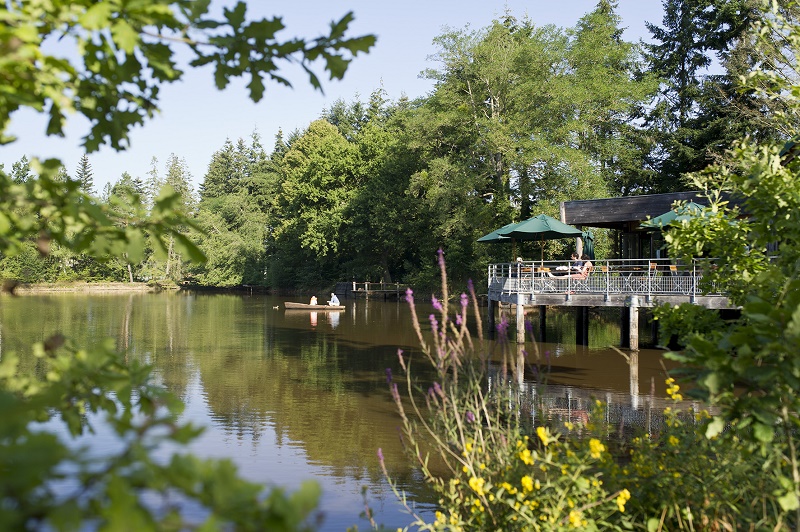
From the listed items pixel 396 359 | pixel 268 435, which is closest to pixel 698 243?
pixel 268 435

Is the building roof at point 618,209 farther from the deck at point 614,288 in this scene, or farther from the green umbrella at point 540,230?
the deck at point 614,288

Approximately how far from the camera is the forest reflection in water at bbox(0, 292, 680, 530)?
31.1ft

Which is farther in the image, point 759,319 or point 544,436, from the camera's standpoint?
point 544,436

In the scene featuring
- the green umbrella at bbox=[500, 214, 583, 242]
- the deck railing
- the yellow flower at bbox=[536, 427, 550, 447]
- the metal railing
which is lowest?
the yellow flower at bbox=[536, 427, 550, 447]

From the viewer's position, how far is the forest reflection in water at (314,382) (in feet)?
31.1

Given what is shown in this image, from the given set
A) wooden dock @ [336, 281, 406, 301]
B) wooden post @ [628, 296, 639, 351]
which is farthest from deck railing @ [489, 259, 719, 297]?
wooden dock @ [336, 281, 406, 301]

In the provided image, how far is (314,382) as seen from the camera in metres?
16.8

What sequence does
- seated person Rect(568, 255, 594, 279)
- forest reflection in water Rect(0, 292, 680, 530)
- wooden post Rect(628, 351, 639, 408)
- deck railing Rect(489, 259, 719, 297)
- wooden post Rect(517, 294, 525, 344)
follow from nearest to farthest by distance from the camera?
1. forest reflection in water Rect(0, 292, 680, 530)
2. wooden post Rect(628, 351, 639, 408)
3. deck railing Rect(489, 259, 719, 297)
4. wooden post Rect(517, 294, 525, 344)
5. seated person Rect(568, 255, 594, 279)

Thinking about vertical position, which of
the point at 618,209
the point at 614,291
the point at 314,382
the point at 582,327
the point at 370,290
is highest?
the point at 618,209

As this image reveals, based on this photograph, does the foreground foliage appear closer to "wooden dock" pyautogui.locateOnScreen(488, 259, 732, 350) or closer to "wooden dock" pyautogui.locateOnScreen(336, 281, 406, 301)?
"wooden dock" pyautogui.locateOnScreen(488, 259, 732, 350)

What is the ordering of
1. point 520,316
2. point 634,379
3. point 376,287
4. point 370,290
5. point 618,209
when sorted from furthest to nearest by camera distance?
1. point 376,287
2. point 370,290
3. point 618,209
4. point 520,316
5. point 634,379

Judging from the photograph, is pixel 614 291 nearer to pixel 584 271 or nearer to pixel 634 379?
pixel 584 271

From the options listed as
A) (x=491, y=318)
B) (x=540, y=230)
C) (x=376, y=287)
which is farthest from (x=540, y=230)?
(x=376, y=287)

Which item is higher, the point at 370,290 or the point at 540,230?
the point at 540,230
